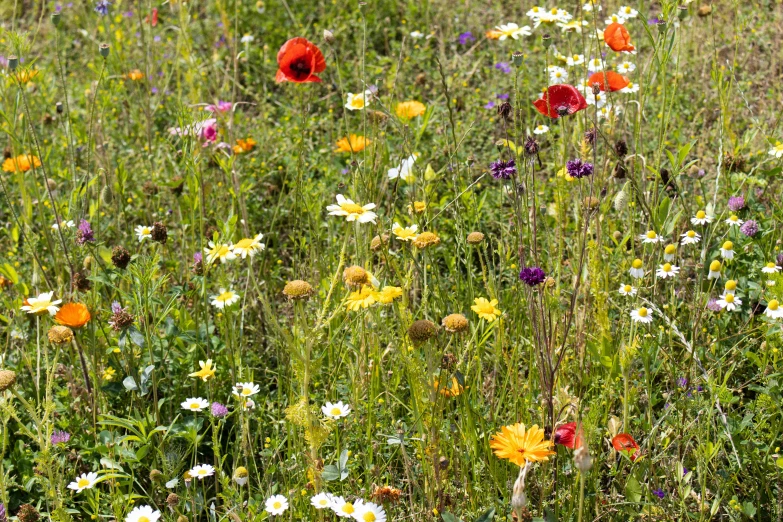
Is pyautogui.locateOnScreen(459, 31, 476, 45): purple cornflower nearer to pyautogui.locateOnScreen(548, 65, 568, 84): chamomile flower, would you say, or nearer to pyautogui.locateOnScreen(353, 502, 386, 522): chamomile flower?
pyautogui.locateOnScreen(548, 65, 568, 84): chamomile flower

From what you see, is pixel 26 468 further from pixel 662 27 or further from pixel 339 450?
pixel 662 27

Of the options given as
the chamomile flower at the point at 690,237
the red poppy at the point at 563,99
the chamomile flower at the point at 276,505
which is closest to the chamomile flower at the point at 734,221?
the chamomile flower at the point at 690,237

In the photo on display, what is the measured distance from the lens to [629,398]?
1.97 metres

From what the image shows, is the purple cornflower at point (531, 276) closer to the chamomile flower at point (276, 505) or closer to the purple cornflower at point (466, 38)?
the chamomile flower at point (276, 505)

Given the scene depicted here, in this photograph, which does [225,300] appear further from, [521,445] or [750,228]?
[750,228]

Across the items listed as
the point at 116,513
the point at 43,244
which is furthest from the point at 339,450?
the point at 43,244

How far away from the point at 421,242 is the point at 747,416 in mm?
821

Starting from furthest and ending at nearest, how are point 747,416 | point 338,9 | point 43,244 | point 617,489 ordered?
point 338,9 < point 43,244 < point 617,489 < point 747,416

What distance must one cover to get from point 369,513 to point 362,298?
0.42m

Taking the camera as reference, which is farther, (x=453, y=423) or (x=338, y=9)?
(x=338, y=9)

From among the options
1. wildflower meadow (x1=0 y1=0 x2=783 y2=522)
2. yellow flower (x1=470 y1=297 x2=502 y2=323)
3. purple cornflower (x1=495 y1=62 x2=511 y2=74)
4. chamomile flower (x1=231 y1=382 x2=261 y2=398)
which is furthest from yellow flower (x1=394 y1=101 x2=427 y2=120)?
purple cornflower (x1=495 y1=62 x2=511 y2=74)

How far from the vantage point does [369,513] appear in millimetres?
1553

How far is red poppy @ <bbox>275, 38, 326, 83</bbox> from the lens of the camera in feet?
7.44

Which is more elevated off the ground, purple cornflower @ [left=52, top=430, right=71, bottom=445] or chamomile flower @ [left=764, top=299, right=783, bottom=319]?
chamomile flower @ [left=764, top=299, right=783, bottom=319]
